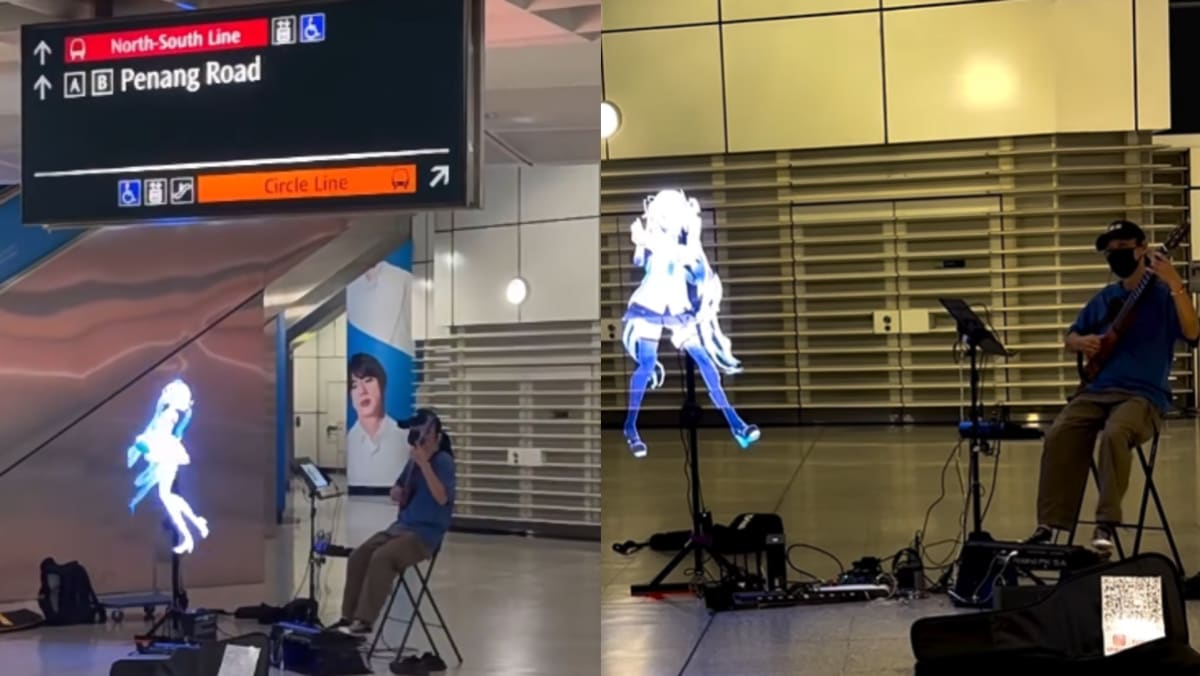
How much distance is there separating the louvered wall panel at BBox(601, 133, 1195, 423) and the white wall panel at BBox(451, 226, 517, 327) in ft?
9.98

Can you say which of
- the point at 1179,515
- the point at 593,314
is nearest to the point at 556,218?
the point at 593,314

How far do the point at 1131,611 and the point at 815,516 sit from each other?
266 cm

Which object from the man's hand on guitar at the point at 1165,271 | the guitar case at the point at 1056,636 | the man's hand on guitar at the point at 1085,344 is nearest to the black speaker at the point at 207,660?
the guitar case at the point at 1056,636

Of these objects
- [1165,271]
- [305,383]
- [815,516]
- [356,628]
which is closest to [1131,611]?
[1165,271]

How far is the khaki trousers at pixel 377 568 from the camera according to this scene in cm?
352

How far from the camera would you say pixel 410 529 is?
3.53m

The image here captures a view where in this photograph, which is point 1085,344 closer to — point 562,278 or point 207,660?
point 562,278

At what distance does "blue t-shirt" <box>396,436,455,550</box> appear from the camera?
11.3ft

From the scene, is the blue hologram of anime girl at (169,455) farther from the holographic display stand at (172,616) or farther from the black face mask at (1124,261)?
the black face mask at (1124,261)

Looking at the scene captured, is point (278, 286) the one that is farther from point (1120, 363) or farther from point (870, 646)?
point (1120, 363)

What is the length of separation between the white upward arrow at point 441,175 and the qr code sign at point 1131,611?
7.28 ft

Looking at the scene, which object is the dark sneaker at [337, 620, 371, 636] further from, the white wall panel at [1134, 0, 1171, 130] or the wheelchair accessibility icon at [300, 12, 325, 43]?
the white wall panel at [1134, 0, 1171, 130]

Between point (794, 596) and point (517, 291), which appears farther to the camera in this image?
point (794, 596)

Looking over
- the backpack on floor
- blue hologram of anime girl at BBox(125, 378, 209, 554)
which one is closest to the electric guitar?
blue hologram of anime girl at BBox(125, 378, 209, 554)
